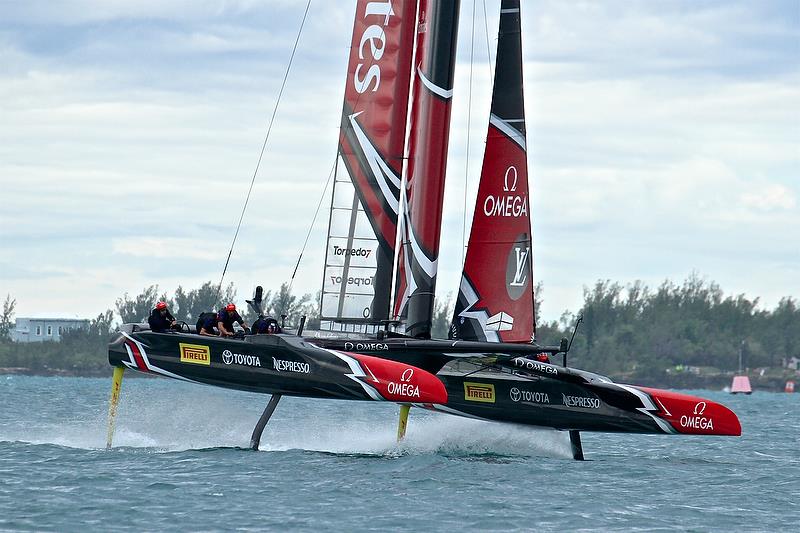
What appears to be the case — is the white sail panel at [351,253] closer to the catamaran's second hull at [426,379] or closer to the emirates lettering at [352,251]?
the emirates lettering at [352,251]

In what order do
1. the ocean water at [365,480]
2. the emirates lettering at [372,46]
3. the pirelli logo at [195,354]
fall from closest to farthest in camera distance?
the ocean water at [365,480] → the pirelli logo at [195,354] → the emirates lettering at [372,46]

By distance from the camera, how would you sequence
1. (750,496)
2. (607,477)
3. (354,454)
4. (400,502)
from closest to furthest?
(400,502) → (750,496) → (607,477) → (354,454)

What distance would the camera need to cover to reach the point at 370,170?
17875 millimetres

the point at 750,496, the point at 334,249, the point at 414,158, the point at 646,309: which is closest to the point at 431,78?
the point at 414,158

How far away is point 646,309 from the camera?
3691 inches

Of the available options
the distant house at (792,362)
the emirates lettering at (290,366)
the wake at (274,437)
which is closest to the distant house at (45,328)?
the distant house at (792,362)

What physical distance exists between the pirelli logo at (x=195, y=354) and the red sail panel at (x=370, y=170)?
2.09 metres

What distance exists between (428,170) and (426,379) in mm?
3117

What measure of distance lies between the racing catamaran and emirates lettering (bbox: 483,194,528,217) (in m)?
0.01

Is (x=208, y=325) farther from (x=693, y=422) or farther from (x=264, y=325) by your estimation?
(x=693, y=422)

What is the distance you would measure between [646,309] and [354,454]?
258 feet

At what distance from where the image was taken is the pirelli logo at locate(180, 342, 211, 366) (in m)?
16.6

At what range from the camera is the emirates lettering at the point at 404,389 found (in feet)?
52.1

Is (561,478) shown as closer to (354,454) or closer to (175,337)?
(354,454)
